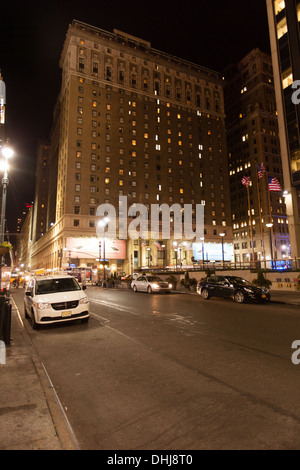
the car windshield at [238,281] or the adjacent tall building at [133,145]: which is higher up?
the adjacent tall building at [133,145]

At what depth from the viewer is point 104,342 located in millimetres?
7715

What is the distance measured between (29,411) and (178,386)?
2174 mm

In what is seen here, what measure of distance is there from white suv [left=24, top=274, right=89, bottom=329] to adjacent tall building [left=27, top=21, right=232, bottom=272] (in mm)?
55725

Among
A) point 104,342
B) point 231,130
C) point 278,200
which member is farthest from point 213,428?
point 231,130

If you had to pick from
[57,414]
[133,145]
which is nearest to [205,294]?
[57,414]

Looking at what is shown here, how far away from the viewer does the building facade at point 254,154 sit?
88.1 metres

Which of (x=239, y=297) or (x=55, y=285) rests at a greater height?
(x=55, y=285)

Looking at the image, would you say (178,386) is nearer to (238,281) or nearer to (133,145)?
(238,281)

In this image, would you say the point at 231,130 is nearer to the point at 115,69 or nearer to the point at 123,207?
the point at 115,69

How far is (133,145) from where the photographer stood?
275 feet
